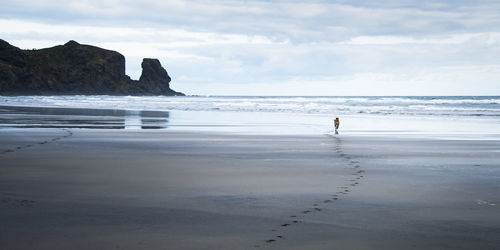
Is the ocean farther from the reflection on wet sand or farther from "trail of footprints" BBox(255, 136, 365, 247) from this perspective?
"trail of footprints" BBox(255, 136, 365, 247)

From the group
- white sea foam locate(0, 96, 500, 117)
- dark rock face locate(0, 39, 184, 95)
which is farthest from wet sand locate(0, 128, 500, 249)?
dark rock face locate(0, 39, 184, 95)

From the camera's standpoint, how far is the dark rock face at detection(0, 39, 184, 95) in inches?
6427

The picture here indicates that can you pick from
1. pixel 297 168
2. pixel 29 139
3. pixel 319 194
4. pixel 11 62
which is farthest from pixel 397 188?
pixel 11 62

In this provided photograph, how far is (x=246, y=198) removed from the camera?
916 centimetres

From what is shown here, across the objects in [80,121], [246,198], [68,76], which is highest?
[68,76]

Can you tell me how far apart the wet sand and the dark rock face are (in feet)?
486

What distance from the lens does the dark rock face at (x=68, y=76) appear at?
163 meters

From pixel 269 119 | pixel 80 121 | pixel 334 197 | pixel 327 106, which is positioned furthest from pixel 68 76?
pixel 334 197

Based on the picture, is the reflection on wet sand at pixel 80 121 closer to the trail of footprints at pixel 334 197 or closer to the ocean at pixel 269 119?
the ocean at pixel 269 119

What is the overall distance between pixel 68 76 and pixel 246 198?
184 metres

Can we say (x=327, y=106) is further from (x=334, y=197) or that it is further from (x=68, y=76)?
(x=68, y=76)

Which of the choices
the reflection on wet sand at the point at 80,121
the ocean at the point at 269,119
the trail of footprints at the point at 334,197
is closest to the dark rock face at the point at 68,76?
the ocean at the point at 269,119

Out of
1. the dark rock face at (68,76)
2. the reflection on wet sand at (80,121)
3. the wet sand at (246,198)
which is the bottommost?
the reflection on wet sand at (80,121)

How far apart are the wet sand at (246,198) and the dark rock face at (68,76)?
5836 inches
